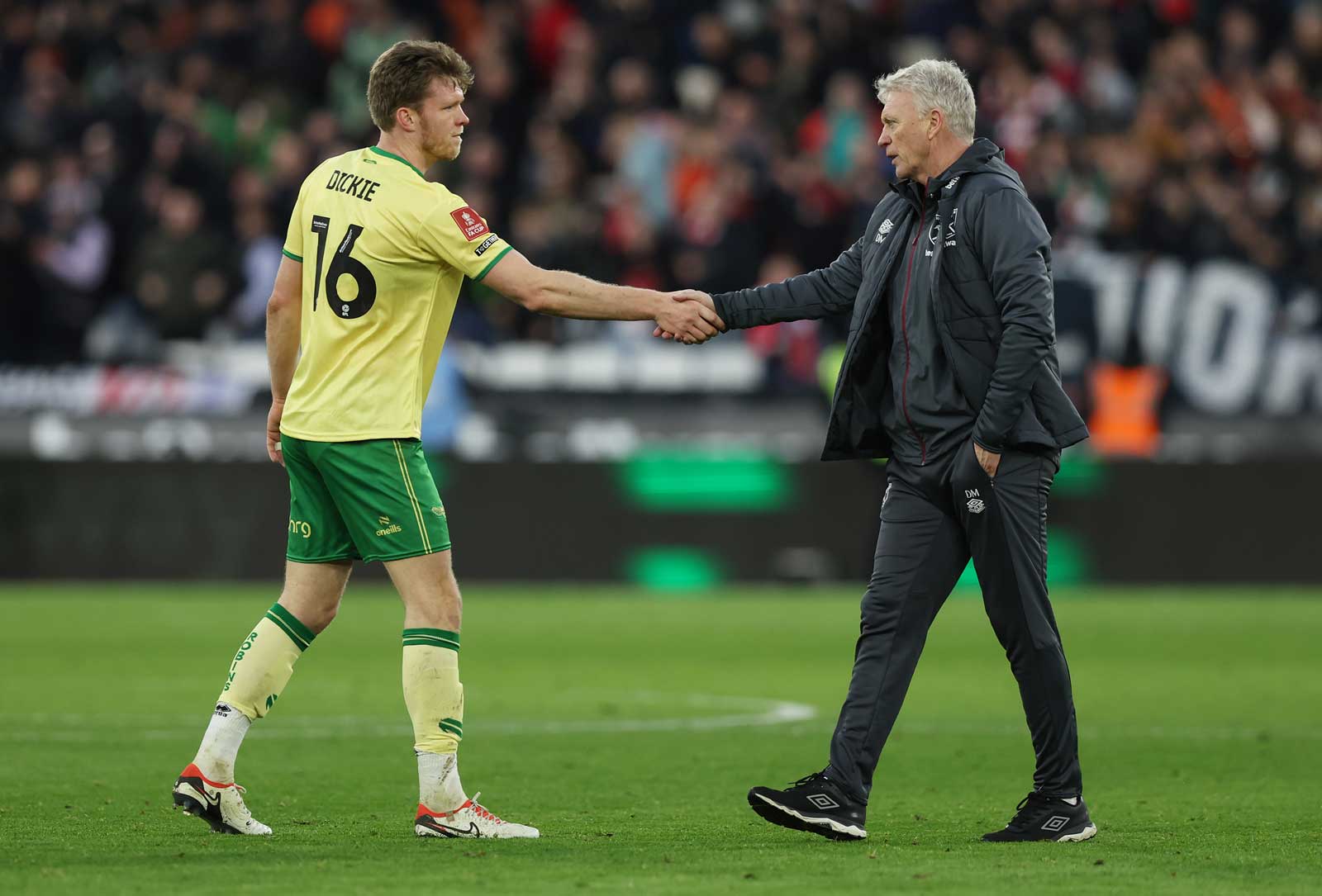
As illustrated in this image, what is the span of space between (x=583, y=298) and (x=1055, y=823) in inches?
82.0

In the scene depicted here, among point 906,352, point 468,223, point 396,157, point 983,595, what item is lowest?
point 983,595

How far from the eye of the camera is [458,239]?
6.41 meters

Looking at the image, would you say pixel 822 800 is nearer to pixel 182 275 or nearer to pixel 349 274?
pixel 349 274

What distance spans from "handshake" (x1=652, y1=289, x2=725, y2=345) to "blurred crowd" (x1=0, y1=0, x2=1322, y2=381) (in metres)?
10.5

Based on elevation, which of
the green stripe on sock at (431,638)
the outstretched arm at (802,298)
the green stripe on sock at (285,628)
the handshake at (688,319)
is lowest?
the green stripe on sock at (285,628)

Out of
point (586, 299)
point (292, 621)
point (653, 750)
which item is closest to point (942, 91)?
point (586, 299)

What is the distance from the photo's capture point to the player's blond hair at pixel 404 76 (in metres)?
6.49

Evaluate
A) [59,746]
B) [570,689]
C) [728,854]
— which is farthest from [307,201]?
[570,689]

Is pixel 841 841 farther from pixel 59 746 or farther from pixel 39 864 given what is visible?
pixel 59 746

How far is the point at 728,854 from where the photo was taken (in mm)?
6066

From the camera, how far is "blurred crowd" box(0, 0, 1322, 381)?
18.6m

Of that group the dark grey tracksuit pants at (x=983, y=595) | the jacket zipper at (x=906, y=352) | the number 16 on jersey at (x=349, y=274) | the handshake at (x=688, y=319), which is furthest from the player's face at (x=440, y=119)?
the dark grey tracksuit pants at (x=983, y=595)

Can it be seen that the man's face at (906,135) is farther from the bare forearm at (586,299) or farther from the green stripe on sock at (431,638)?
the green stripe on sock at (431,638)

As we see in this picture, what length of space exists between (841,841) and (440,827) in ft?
3.82
